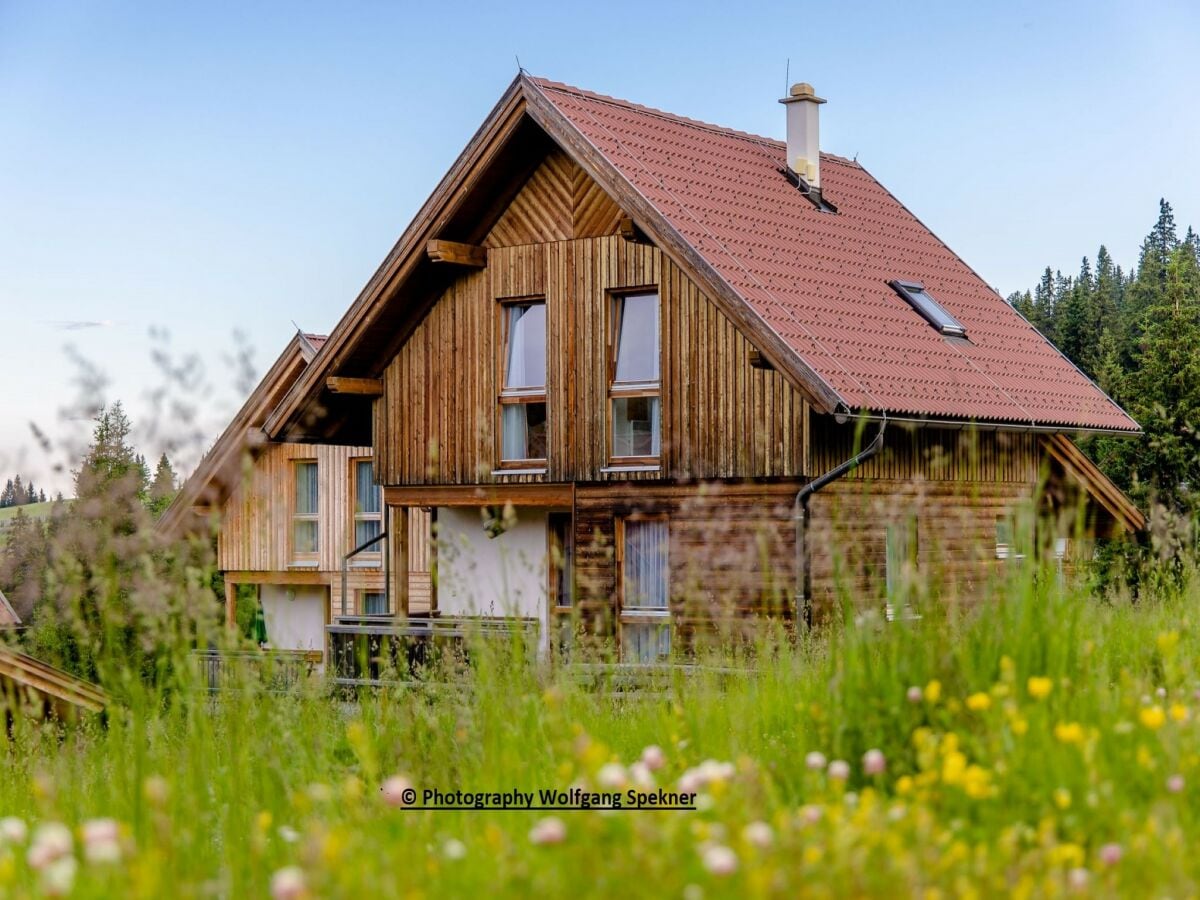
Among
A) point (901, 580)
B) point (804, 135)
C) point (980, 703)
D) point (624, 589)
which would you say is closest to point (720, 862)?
point (980, 703)

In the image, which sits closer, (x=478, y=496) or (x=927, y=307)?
(x=478, y=496)

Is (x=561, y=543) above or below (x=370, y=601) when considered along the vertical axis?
above

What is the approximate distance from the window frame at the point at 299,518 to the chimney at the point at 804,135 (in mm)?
12111

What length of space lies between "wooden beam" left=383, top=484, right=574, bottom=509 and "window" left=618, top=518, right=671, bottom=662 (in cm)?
97

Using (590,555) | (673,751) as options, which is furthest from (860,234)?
(673,751)

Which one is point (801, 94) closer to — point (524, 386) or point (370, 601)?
point (524, 386)

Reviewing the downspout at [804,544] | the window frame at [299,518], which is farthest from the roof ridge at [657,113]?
the window frame at [299,518]

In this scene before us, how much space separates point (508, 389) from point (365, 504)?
10.4m

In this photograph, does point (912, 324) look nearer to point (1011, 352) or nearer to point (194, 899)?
point (1011, 352)

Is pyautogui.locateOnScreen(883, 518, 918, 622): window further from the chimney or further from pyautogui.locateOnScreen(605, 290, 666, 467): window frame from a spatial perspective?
the chimney

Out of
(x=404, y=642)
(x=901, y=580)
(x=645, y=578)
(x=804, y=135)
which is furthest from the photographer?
(x=804, y=135)

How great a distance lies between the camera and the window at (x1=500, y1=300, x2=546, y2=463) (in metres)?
19.8

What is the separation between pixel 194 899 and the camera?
3.89 m

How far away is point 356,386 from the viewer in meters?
20.8
